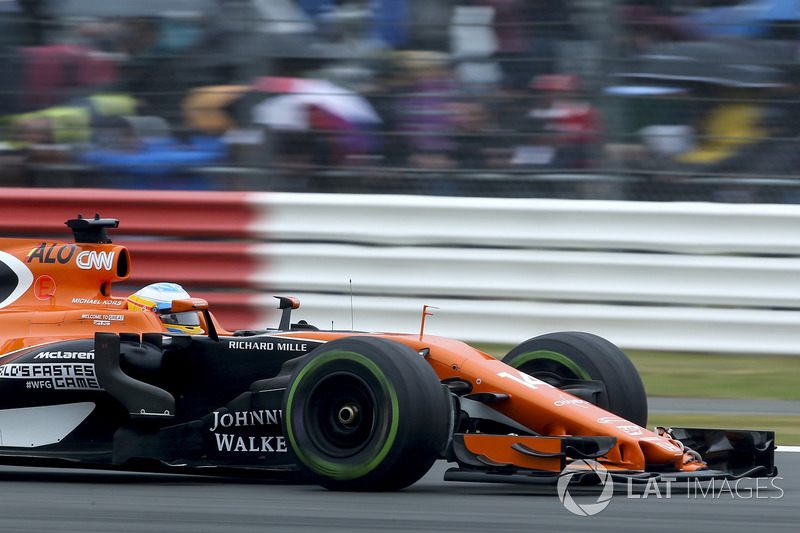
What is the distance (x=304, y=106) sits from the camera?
9.41 m

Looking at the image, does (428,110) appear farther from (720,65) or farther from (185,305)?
(185,305)

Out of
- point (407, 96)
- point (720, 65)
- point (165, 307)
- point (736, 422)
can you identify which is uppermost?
point (720, 65)

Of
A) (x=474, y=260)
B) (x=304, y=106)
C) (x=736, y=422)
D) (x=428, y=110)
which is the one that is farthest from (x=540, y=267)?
(x=736, y=422)

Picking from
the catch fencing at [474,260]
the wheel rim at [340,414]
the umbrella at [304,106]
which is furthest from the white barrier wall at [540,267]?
the wheel rim at [340,414]

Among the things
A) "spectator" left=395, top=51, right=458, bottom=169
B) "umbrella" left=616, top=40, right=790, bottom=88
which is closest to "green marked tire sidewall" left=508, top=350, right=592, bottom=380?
"spectator" left=395, top=51, right=458, bottom=169

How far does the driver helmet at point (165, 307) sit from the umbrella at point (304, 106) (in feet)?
12.2

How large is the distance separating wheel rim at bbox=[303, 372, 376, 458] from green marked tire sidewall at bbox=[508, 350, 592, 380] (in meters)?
1.27

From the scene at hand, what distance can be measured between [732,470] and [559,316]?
4.21 m

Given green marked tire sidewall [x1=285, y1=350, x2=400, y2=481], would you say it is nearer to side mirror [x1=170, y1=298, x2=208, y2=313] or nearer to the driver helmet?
side mirror [x1=170, y1=298, x2=208, y2=313]

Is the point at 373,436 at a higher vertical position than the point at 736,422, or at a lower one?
higher

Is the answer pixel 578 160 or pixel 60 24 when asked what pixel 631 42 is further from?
pixel 60 24

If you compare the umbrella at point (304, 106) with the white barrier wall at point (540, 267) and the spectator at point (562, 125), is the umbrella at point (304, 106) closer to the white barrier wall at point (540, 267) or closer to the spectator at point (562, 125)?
the white barrier wall at point (540, 267)

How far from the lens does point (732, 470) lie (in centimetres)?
490

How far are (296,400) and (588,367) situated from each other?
1465 millimetres
